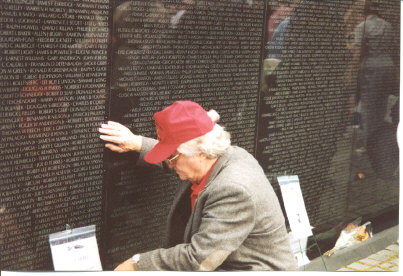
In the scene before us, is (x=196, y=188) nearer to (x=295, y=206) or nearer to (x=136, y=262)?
(x=136, y=262)

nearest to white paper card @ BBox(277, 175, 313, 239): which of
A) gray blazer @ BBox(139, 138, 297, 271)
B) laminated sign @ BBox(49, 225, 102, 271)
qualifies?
gray blazer @ BBox(139, 138, 297, 271)

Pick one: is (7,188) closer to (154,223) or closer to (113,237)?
(113,237)

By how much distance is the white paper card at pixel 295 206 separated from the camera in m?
5.31

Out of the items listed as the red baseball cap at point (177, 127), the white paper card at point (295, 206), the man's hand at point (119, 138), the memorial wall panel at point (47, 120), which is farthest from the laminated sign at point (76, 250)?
the white paper card at point (295, 206)

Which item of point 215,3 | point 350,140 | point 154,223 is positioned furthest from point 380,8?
point 154,223

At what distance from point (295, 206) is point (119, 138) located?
198 centimetres

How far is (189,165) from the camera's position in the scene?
357 cm

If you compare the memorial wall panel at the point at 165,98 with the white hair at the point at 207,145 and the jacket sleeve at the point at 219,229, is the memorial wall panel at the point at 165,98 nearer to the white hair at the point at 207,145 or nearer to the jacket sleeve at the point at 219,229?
the white hair at the point at 207,145

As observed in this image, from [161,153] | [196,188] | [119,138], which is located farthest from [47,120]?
[196,188]

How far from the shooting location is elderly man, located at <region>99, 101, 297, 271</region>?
132 inches

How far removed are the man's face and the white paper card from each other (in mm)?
1864

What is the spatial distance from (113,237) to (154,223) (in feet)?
1.27

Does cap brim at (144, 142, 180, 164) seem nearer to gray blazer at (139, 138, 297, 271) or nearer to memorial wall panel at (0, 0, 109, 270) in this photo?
gray blazer at (139, 138, 297, 271)

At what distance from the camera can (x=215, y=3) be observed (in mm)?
Answer: 4539
